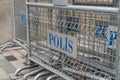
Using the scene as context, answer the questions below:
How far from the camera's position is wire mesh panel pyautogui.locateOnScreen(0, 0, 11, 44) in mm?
4773

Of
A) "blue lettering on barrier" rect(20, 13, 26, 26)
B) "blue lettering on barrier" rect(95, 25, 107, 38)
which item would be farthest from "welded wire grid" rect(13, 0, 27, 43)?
"blue lettering on barrier" rect(95, 25, 107, 38)

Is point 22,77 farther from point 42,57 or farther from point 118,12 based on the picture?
point 118,12

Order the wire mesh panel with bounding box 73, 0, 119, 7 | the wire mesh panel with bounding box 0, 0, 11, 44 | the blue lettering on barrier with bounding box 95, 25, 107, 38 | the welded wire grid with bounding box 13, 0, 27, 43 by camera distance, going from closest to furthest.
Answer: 1. the blue lettering on barrier with bounding box 95, 25, 107, 38
2. the wire mesh panel with bounding box 73, 0, 119, 7
3. the welded wire grid with bounding box 13, 0, 27, 43
4. the wire mesh panel with bounding box 0, 0, 11, 44

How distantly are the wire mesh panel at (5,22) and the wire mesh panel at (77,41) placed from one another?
1815 mm

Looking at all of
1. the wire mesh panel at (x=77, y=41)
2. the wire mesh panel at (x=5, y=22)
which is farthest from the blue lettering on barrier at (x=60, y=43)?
the wire mesh panel at (x=5, y=22)

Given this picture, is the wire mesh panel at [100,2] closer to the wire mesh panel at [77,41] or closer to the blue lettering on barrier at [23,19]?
the wire mesh panel at [77,41]

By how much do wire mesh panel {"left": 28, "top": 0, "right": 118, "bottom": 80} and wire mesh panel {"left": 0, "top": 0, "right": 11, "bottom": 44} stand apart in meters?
1.81

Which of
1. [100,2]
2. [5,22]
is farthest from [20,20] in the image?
[100,2]

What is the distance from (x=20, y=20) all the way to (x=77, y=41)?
1.98 meters

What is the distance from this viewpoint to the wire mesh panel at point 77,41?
2254mm

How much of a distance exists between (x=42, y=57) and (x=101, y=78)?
1.12 m

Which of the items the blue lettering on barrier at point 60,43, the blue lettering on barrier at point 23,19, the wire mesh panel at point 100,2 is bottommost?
the blue lettering on barrier at point 60,43

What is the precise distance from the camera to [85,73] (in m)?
2.41

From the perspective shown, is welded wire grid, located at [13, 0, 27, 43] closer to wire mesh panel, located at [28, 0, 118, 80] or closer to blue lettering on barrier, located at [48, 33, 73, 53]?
wire mesh panel, located at [28, 0, 118, 80]
